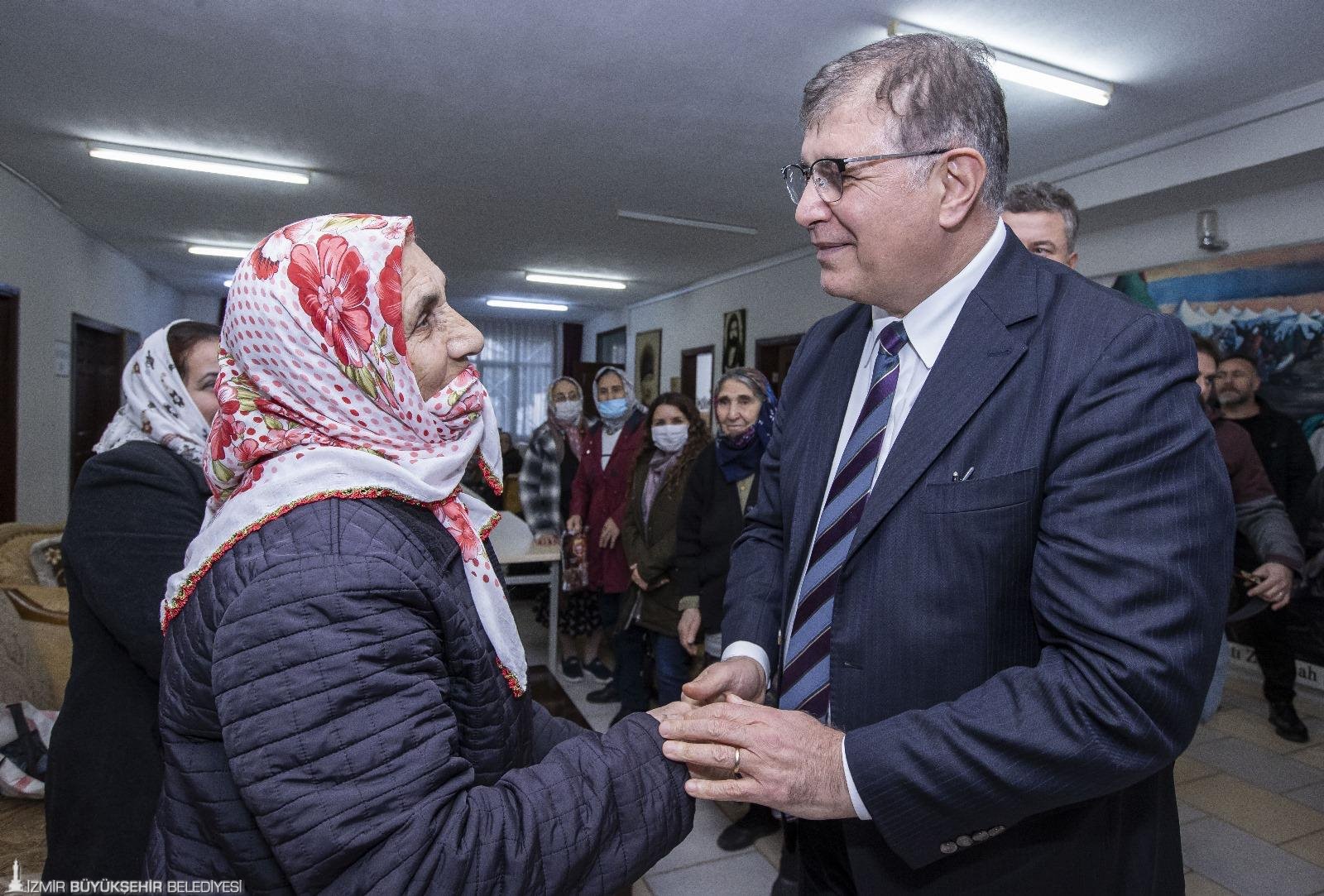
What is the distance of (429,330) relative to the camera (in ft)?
3.46

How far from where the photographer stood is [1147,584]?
0.82 meters

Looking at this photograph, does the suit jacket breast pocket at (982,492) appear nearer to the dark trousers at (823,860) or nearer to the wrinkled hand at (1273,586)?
the dark trousers at (823,860)

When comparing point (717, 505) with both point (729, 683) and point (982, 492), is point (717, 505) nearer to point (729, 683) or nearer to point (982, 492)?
point (729, 683)

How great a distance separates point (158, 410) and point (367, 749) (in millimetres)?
1450

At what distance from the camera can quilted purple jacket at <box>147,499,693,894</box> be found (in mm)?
768

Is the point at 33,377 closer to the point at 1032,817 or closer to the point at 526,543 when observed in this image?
the point at 526,543

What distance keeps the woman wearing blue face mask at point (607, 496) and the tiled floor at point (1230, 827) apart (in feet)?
2.03

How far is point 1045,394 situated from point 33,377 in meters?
8.44

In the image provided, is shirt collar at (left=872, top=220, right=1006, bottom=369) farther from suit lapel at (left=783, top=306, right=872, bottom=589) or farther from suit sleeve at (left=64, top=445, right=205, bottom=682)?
suit sleeve at (left=64, top=445, right=205, bottom=682)

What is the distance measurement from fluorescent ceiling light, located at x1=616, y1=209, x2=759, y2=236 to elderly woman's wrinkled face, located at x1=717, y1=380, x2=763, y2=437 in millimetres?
4349

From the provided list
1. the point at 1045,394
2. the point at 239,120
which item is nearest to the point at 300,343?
the point at 1045,394

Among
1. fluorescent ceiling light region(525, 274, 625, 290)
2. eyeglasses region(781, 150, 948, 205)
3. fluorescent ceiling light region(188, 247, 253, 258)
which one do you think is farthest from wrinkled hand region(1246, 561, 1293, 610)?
fluorescent ceiling light region(188, 247, 253, 258)

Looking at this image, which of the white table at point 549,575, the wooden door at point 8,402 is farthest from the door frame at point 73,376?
the white table at point 549,575

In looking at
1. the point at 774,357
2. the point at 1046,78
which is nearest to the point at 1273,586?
the point at 1046,78
